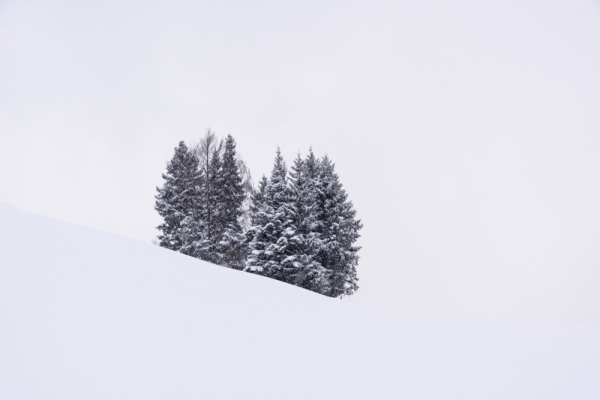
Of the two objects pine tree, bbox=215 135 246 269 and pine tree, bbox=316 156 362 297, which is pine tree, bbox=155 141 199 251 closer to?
pine tree, bbox=215 135 246 269

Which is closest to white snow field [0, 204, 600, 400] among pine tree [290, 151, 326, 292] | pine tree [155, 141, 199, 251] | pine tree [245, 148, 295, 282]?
pine tree [245, 148, 295, 282]

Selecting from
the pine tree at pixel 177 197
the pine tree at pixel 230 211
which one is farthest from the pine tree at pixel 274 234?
the pine tree at pixel 177 197

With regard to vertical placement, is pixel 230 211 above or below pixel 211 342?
above

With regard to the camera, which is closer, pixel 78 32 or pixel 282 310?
pixel 282 310

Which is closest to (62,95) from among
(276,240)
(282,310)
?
(276,240)

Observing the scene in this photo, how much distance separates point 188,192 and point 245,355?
61.2 feet

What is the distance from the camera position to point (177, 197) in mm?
20688

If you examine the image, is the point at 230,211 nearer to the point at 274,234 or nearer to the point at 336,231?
the point at 274,234

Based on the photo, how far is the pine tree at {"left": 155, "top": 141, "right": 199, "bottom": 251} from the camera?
20.2 meters

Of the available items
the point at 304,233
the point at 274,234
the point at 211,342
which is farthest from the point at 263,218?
the point at 211,342

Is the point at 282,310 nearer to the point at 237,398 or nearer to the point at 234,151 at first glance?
the point at 237,398

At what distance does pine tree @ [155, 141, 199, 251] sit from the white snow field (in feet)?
52.0

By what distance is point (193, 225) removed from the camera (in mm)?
19391

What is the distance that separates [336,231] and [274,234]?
3.88 m
